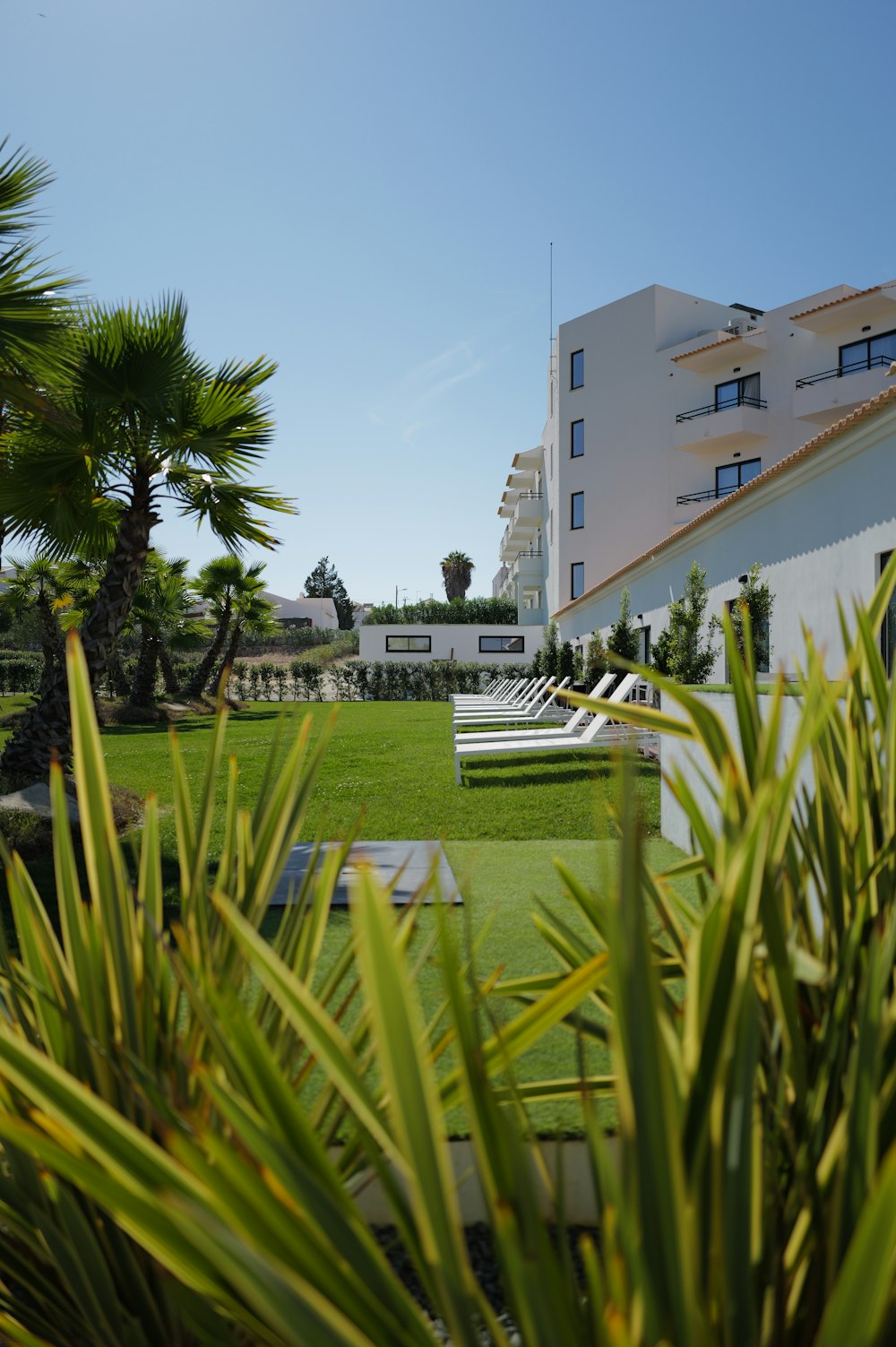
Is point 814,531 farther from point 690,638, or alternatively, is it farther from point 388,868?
point 388,868

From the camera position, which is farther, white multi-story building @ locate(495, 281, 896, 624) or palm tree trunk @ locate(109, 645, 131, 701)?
white multi-story building @ locate(495, 281, 896, 624)

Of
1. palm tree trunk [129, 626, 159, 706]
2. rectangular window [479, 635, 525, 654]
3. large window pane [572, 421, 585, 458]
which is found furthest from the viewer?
rectangular window [479, 635, 525, 654]

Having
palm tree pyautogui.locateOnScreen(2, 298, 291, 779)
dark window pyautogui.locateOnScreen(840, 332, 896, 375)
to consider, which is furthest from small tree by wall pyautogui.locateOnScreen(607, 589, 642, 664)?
dark window pyautogui.locateOnScreen(840, 332, 896, 375)

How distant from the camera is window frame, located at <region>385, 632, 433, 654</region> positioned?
138ft

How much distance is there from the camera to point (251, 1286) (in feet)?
2.25

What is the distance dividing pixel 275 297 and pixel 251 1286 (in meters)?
14.2

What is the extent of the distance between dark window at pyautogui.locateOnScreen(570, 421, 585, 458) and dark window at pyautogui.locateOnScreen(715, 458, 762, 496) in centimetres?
526

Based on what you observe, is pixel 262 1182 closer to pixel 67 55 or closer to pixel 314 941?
pixel 314 941

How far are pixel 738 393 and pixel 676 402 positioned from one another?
7.37 feet

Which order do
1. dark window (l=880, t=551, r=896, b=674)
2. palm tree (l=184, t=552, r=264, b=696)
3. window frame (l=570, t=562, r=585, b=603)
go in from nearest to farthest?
dark window (l=880, t=551, r=896, b=674) → palm tree (l=184, t=552, r=264, b=696) → window frame (l=570, t=562, r=585, b=603)

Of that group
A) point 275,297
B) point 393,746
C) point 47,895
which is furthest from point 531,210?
point 47,895

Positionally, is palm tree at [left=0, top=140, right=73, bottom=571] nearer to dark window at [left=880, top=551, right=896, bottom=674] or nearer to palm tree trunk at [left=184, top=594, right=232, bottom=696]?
dark window at [left=880, top=551, right=896, bottom=674]

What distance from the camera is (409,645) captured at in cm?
4225

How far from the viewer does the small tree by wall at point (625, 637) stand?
62.8ft
